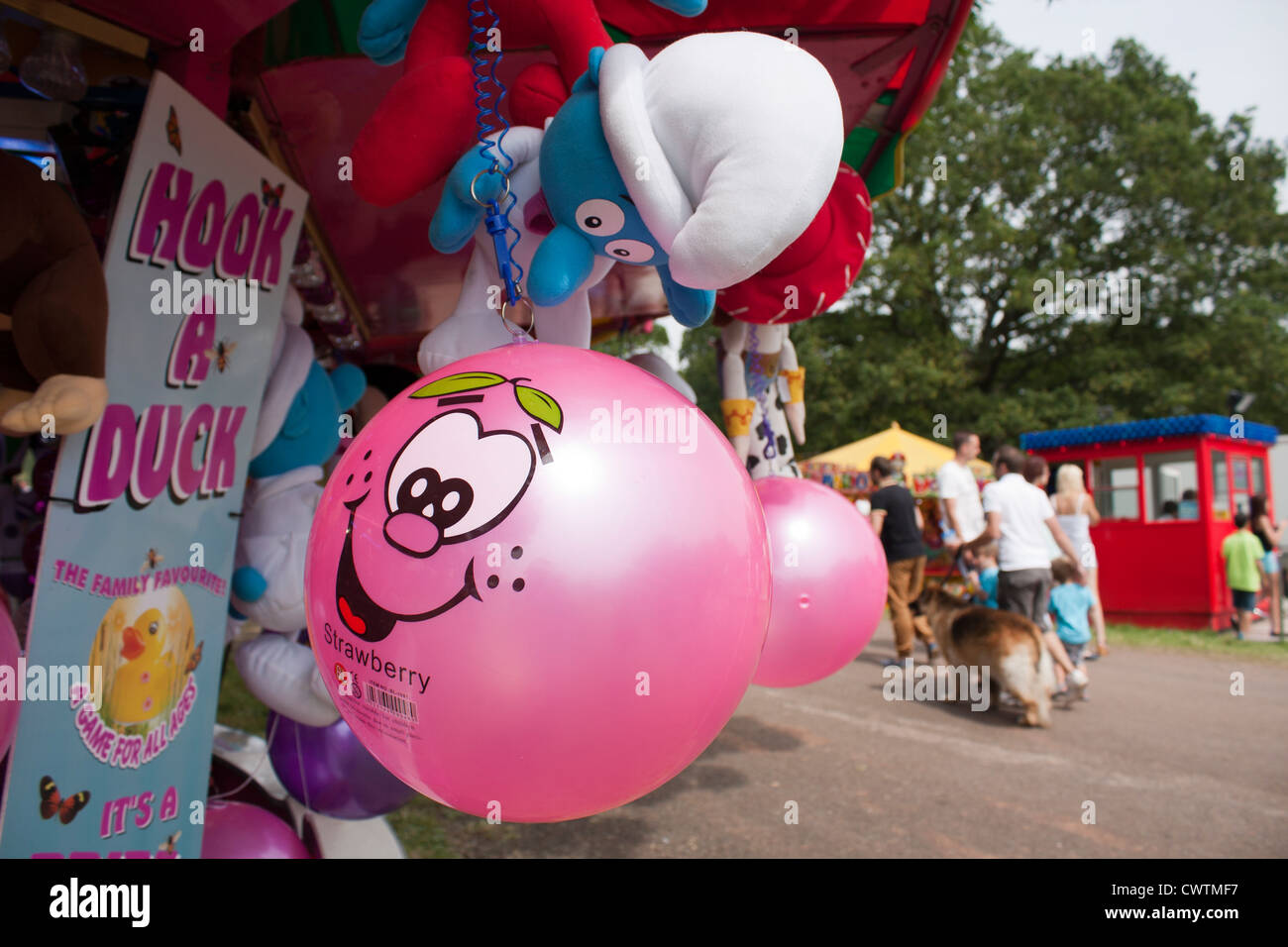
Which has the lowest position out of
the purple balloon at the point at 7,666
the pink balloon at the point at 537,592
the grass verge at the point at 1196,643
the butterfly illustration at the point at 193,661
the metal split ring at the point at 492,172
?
the grass verge at the point at 1196,643

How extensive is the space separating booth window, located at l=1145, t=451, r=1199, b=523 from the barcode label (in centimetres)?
1153

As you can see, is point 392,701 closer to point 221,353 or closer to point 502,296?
point 502,296

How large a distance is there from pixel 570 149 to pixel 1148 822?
438 cm

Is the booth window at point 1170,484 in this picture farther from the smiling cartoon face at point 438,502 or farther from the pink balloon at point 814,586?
the smiling cartoon face at point 438,502

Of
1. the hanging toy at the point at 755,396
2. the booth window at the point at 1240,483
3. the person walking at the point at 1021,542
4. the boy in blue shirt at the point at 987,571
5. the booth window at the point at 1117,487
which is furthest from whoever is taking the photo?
the booth window at the point at 1117,487

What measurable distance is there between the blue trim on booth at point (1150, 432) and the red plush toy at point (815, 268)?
9.75 meters

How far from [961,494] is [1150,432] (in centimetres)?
552

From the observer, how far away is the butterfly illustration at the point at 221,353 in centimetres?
222

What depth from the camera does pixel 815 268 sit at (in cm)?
189

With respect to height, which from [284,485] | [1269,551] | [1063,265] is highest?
[1063,265]

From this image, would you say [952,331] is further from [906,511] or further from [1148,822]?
[1148,822]

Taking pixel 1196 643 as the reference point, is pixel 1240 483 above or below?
above

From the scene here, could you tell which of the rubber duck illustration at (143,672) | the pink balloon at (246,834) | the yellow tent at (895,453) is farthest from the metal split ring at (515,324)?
the yellow tent at (895,453)

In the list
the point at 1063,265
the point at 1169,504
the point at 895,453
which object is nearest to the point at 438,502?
the point at 1169,504
